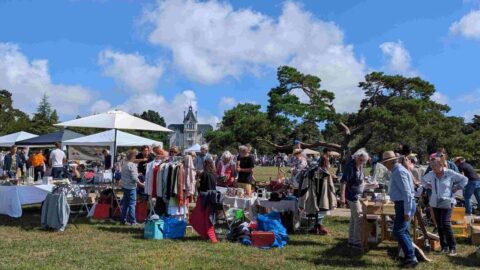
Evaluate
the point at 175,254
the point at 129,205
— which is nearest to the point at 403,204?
the point at 175,254

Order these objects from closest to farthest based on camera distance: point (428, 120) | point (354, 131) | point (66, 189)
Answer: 1. point (66, 189)
2. point (428, 120)
3. point (354, 131)

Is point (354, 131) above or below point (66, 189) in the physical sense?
above

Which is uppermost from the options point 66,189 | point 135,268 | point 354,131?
point 354,131

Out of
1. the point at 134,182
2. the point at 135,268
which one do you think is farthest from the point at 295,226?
the point at 135,268

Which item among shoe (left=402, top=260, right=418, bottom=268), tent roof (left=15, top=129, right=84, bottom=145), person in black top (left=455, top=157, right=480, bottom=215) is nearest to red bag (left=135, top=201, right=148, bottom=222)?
shoe (left=402, top=260, right=418, bottom=268)

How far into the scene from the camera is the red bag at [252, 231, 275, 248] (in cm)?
808

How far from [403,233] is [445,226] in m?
1.27

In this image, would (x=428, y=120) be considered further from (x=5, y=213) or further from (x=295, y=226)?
(x=5, y=213)

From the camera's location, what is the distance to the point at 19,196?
1062 centimetres

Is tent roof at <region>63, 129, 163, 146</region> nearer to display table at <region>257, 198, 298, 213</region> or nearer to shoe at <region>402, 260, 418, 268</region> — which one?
display table at <region>257, 198, 298, 213</region>

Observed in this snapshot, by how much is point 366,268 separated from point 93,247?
160 inches

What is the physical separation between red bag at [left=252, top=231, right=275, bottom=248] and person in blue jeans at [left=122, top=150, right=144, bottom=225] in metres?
2.90

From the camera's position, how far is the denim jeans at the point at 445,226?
24.4ft

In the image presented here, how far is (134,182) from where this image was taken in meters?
9.84
